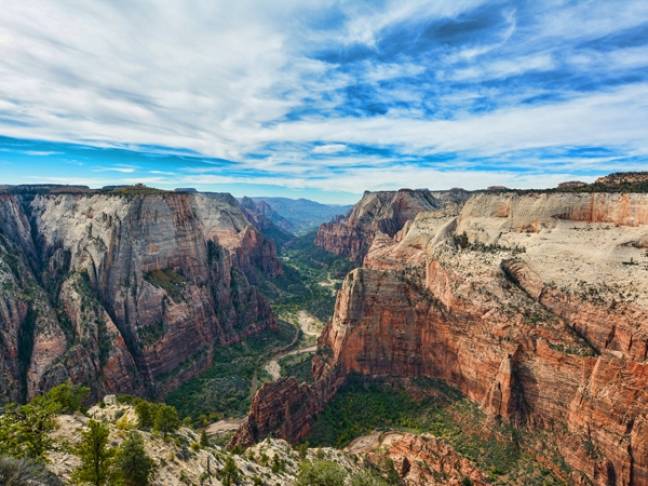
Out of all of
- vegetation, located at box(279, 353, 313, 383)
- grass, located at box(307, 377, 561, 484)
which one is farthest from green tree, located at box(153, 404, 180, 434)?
vegetation, located at box(279, 353, 313, 383)

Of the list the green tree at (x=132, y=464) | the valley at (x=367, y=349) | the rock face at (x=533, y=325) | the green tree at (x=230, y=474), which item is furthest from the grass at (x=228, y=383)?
the green tree at (x=132, y=464)

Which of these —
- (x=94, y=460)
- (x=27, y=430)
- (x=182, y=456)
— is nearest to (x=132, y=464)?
(x=94, y=460)

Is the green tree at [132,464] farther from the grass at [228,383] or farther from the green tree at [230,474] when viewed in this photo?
the grass at [228,383]

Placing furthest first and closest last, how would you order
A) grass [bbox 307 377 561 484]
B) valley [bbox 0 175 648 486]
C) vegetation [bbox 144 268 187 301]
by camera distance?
vegetation [bbox 144 268 187 301] → grass [bbox 307 377 561 484] → valley [bbox 0 175 648 486]

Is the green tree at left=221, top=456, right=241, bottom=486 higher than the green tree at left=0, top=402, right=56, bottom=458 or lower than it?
lower

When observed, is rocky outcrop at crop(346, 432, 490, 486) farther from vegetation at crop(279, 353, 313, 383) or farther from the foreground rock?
vegetation at crop(279, 353, 313, 383)

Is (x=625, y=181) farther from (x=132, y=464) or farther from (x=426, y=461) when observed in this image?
(x=132, y=464)

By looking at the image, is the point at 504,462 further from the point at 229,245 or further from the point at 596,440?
the point at 229,245

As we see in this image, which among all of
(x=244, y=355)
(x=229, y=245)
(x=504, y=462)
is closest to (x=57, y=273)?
(x=244, y=355)
